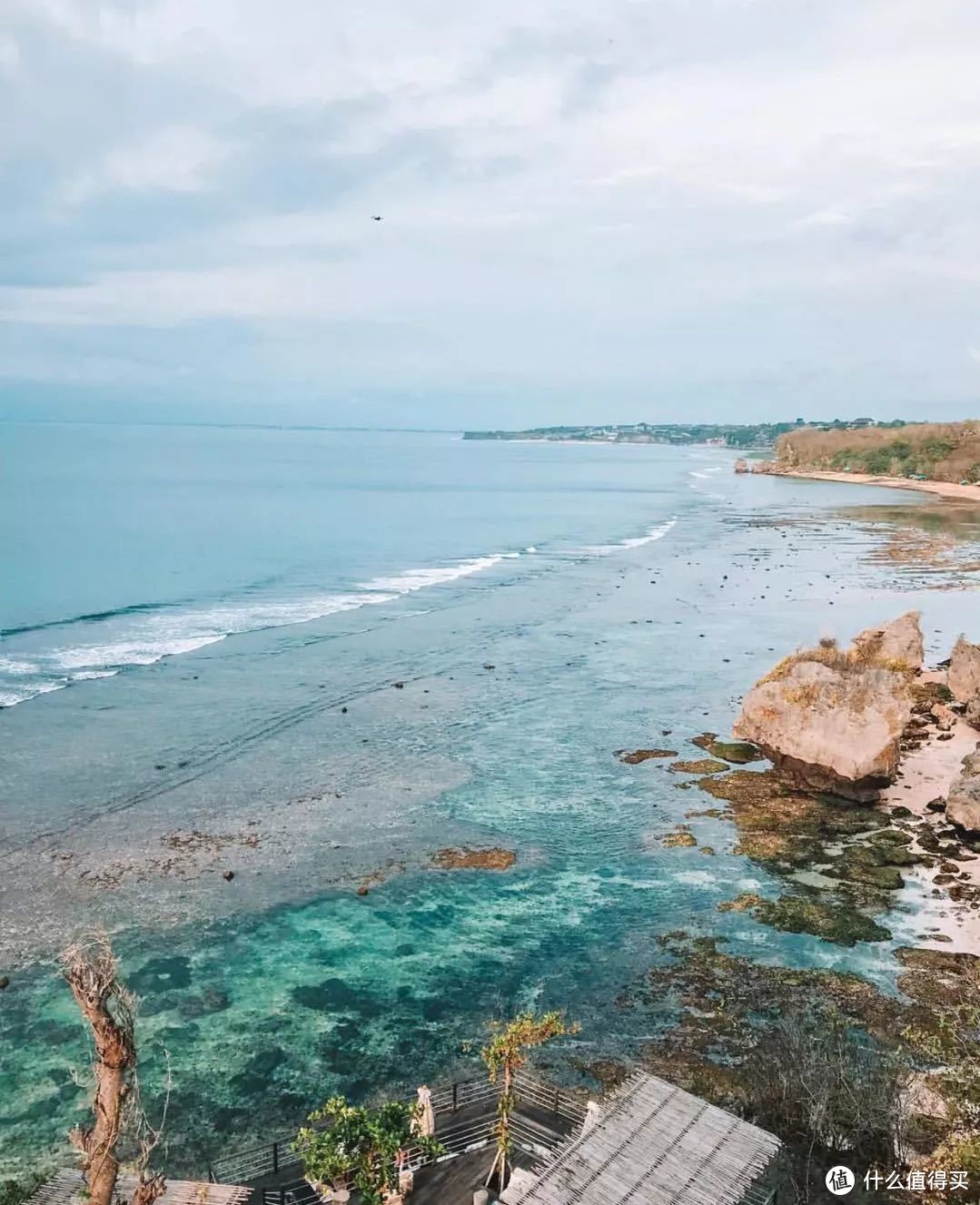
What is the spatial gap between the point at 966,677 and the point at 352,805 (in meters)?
34.3

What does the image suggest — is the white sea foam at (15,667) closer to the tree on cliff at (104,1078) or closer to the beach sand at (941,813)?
the tree on cliff at (104,1078)

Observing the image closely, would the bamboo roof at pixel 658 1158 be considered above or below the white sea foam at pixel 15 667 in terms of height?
above

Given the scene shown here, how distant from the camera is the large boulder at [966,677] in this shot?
50.7m

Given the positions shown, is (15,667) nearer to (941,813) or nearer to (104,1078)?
(104,1078)

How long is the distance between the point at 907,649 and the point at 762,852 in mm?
26422

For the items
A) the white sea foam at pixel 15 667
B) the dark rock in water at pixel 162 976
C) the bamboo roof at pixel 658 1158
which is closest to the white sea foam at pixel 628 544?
the white sea foam at pixel 15 667

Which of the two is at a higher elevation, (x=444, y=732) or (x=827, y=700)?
(x=827, y=700)

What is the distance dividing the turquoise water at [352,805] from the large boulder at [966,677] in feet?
41.2

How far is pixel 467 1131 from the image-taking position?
21594 millimetres

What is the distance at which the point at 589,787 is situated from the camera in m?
44.3

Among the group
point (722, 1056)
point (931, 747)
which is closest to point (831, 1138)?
point (722, 1056)

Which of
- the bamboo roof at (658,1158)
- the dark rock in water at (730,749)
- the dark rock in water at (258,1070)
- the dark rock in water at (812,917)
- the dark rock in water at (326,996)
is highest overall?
the bamboo roof at (658,1158)

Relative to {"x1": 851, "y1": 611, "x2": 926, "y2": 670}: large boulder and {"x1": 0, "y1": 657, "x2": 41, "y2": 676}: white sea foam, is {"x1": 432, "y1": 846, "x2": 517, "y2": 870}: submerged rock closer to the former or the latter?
{"x1": 851, "y1": 611, "x2": 926, "y2": 670}: large boulder

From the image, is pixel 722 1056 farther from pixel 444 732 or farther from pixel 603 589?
pixel 603 589
